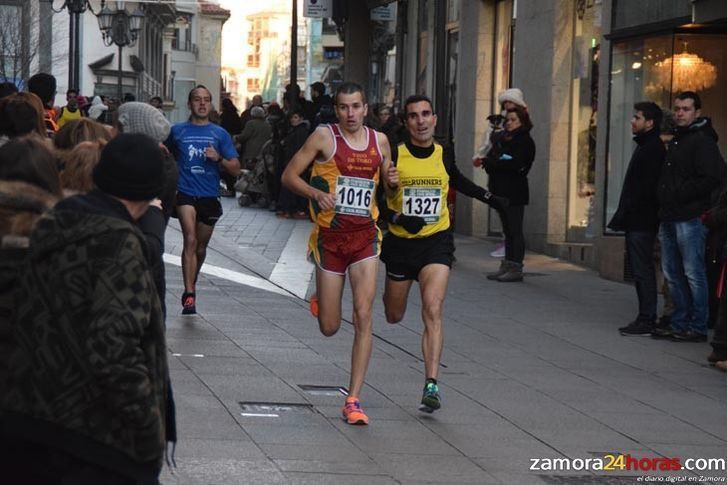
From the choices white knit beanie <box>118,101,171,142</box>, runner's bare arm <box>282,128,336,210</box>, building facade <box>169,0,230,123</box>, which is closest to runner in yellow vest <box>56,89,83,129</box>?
white knit beanie <box>118,101,171,142</box>

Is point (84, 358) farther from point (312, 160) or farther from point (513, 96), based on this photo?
point (513, 96)

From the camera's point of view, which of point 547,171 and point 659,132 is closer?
point 659,132

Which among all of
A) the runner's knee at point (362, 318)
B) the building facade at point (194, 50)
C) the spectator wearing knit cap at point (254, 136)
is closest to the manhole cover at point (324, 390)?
the runner's knee at point (362, 318)

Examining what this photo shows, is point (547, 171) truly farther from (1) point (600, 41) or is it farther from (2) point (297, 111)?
(2) point (297, 111)

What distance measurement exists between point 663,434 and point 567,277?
27.9 ft

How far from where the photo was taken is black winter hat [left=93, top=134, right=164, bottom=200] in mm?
4332

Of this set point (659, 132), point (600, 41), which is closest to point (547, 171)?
point (600, 41)

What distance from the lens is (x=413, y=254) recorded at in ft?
28.6

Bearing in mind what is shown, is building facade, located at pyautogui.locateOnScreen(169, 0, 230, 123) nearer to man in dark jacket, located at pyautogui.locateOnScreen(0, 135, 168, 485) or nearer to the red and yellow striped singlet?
the red and yellow striped singlet

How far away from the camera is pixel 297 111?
1017 inches

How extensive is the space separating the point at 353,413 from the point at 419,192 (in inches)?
55.0

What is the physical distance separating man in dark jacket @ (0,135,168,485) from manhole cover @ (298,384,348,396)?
4.81m

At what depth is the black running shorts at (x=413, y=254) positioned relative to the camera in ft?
28.6

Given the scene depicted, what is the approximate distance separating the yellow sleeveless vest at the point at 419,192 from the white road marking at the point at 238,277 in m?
5.75
